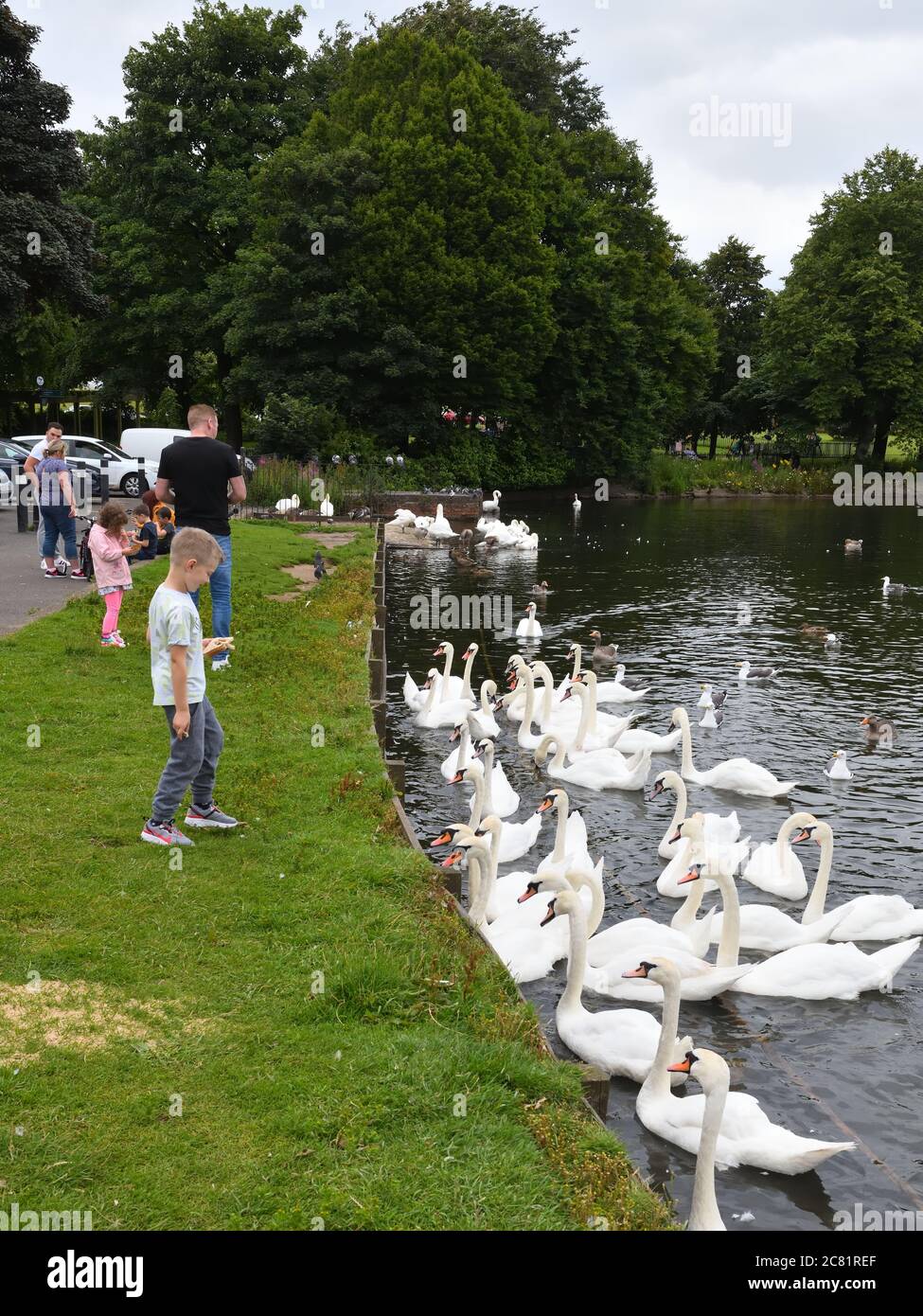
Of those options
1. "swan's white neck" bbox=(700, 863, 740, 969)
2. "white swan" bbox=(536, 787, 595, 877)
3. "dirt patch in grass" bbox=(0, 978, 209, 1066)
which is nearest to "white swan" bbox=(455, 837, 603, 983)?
"swan's white neck" bbox=(700, 863, 740, 969)

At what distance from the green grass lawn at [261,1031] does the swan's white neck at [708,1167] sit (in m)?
0.73

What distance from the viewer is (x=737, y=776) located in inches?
526

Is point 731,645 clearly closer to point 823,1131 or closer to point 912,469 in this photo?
point 823,1131

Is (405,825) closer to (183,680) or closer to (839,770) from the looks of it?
(183,680)

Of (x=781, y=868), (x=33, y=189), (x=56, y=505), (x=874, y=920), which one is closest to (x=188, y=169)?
(x=33, y=189)

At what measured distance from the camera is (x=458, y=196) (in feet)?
147

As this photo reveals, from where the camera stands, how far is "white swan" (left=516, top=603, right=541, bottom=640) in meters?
22.0

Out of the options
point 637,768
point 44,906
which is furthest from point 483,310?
point 44,906

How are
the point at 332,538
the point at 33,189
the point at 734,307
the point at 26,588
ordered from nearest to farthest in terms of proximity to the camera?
the point at 26,588 < the point at 332,538 < the point at 33,189 < the point at 734,307

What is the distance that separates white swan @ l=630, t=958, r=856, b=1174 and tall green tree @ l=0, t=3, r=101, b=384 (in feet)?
91.9

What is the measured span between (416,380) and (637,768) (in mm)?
34249

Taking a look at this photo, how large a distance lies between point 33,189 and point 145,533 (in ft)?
66.0

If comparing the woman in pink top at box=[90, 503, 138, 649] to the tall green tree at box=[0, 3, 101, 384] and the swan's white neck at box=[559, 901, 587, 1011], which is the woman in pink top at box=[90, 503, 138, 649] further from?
the tall green tree at box=[0, 3, 101, 384]

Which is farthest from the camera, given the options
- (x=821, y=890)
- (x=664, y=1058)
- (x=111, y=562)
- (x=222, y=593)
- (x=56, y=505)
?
(x=56, y=505)
